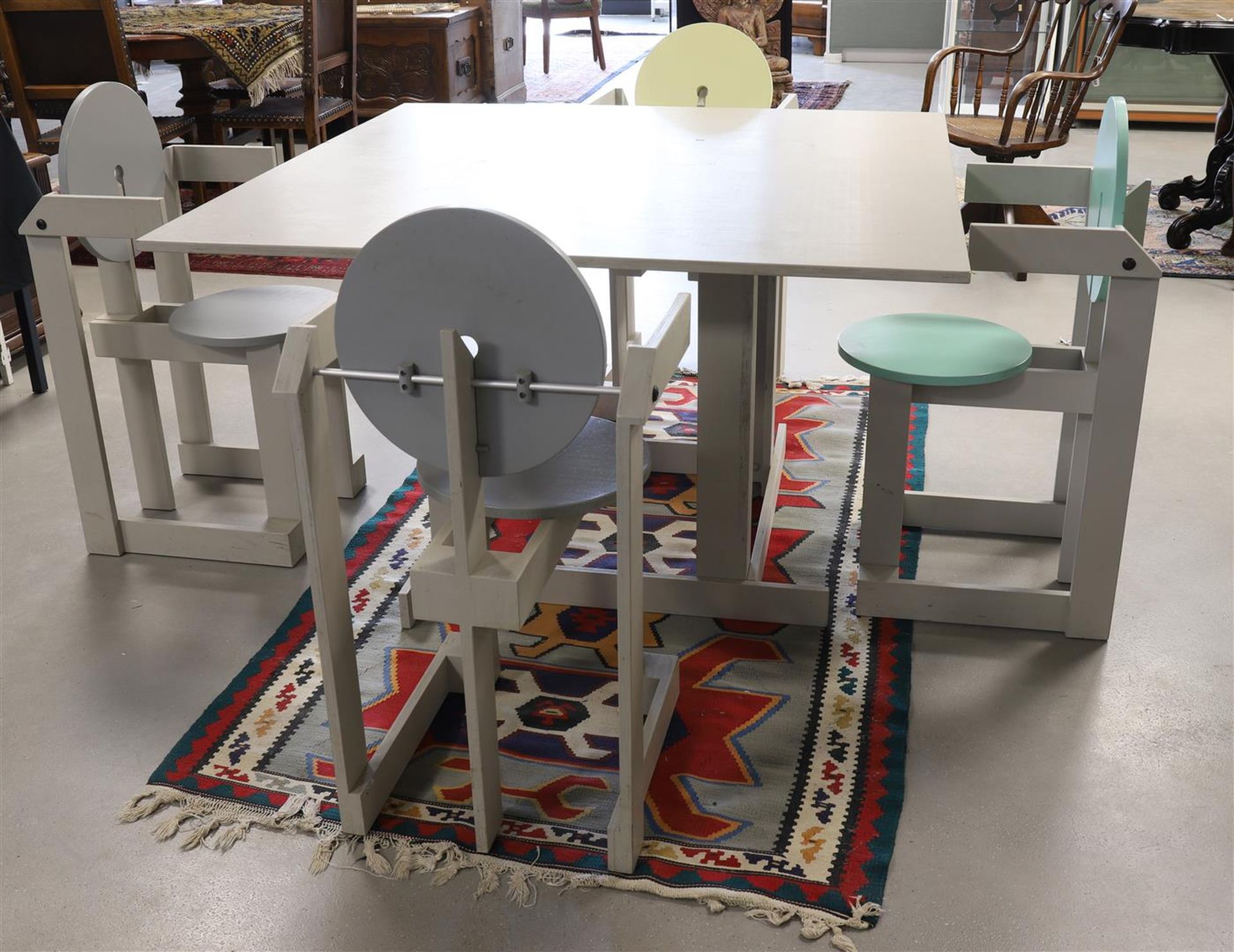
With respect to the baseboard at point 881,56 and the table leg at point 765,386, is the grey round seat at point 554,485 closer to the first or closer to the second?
the table leg at point 765,386

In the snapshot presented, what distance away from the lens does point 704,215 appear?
6.51 feet

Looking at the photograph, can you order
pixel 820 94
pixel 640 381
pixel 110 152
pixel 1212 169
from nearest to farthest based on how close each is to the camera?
pixel 640 381, pixel 110 152, pixel 1212 169, pixel 820 94

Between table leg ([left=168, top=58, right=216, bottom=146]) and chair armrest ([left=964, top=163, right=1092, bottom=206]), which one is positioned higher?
chair armrest ([left=964, top=163, right=1092, bottom=206])

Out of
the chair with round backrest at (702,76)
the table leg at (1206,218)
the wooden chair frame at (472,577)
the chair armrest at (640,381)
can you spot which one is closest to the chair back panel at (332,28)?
the chair with round backrest at (702,76)

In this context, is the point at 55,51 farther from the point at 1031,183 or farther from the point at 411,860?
the point at 411,860

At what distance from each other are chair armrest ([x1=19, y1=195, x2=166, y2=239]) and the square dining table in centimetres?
10

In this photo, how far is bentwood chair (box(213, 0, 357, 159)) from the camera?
4.39m

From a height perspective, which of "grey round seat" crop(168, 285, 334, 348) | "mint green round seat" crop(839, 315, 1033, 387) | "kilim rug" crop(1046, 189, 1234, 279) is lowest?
"kilim rug" crop(1046, 189, 1234, 279)

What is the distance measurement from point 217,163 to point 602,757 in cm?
150

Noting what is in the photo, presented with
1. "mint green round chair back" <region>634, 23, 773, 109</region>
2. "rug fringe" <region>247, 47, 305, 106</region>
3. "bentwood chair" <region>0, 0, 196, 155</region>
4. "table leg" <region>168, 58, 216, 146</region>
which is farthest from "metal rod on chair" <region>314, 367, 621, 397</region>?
"table leg" <region>168, 58, 216, 146</region>

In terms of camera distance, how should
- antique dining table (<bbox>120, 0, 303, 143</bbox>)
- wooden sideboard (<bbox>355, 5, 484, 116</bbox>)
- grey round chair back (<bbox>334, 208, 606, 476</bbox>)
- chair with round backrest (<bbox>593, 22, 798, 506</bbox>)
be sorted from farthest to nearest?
wooden sideboard (<bbox>355, 5, 484, 116</bbox>) < antique dining table (<bbox>120, 0, 303, 143</bbox>) < chair with round backrest (<bbox>593, 22, 798, 506</bbox>) < grey round chair back (<bbox>334, 208, 606, 476</bbox>)

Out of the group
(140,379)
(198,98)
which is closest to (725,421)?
(140,379)

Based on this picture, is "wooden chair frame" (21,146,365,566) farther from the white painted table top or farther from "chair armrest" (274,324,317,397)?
"chair armrest" (274,324,317,397)

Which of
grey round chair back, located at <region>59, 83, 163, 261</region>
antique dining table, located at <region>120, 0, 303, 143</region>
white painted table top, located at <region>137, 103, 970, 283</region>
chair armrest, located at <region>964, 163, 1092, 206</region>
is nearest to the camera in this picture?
white painted table top, located at <region>137, 103, 970, 283</region>
